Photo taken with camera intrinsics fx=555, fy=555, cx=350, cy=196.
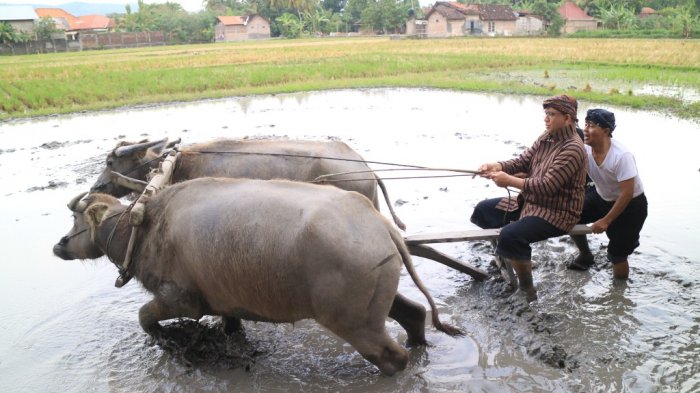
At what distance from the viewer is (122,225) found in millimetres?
3820

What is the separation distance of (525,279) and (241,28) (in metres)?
60.6

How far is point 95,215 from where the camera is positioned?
3.83 meters

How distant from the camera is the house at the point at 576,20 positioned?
52.5 m

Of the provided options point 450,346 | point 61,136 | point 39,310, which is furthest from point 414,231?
point 61,136

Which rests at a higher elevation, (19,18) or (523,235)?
(19,18)

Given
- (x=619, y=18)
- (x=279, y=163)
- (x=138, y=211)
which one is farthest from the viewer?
(x=619, y=18)

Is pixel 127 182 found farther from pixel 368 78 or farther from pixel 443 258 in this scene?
pixel 368 78

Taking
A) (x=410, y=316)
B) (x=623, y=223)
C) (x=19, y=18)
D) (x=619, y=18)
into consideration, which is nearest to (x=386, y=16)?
(x=619, y=18)

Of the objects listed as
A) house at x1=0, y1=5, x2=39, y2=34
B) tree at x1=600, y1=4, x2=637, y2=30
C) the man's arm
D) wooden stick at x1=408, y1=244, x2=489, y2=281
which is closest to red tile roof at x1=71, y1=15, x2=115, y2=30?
house at x1=0, y1=5, x2=39, y2=34

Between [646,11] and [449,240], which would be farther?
[646,11]

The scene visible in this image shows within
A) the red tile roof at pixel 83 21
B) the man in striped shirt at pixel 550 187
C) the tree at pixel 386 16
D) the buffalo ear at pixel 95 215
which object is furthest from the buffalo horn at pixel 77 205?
the red tile roof at pixel 83 21

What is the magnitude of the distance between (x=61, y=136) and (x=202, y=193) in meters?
9.82

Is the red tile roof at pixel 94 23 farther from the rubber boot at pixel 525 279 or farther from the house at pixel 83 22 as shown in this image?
the rubber boot at pixel 525 279

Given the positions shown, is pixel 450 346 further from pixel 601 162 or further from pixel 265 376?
pixel 601 162
